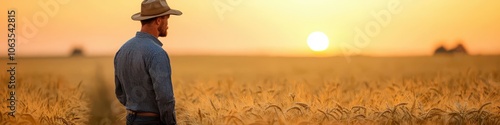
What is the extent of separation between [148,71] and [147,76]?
30 mm

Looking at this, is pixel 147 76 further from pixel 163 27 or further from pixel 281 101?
pixel 281 101

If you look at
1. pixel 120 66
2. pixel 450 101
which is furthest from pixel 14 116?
pixel 450 101

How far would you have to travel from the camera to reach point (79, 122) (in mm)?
6996

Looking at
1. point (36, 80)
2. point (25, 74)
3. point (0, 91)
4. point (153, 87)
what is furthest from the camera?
point (25, 74)

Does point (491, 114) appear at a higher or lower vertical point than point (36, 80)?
lower

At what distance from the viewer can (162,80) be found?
187 inches

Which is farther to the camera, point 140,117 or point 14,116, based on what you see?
point 14,116

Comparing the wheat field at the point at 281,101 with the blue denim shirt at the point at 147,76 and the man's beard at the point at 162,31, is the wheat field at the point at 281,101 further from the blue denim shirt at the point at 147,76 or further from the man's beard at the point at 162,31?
the man's beard at the point at 162,31

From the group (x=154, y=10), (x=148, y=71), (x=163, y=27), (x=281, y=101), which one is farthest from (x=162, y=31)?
(x=281, y=101)

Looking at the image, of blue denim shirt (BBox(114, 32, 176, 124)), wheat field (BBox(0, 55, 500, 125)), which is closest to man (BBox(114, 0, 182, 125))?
blue denim shirt (BBox(114, 32, 176, 124))

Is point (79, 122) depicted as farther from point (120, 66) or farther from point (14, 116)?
point (120, 66)

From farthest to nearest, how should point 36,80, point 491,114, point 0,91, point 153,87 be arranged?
point 36,80 → point 0,91 → point 491,114 → point 153,87

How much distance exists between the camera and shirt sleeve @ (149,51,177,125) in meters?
4.75

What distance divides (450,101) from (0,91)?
4.15 metres
